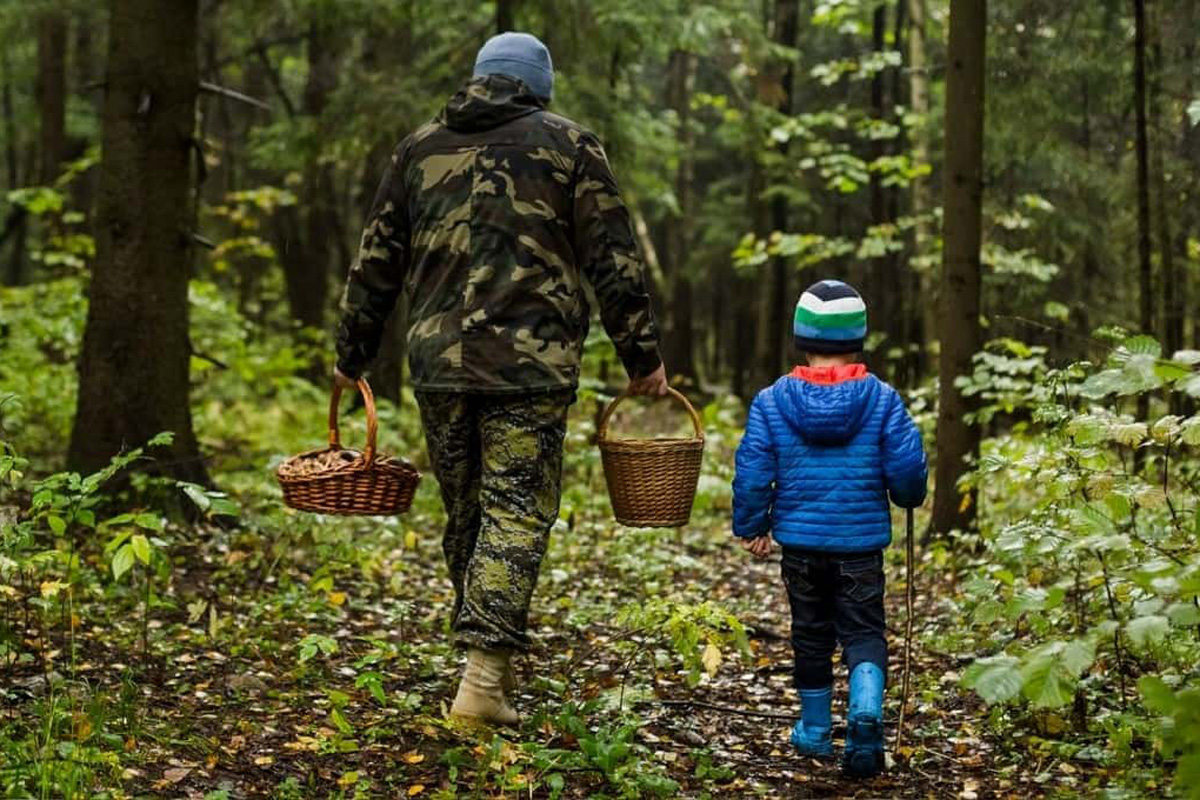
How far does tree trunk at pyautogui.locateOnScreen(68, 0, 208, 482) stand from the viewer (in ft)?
24.8

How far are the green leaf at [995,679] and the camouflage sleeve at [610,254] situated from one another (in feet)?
6.77

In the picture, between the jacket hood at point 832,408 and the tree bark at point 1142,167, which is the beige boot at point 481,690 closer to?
the jacket hood at point 832,408

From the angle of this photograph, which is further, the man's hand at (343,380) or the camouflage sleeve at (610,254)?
the man's hand at (343,380)

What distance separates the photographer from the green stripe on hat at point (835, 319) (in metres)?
4.50

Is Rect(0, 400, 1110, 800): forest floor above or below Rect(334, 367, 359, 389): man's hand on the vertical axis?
below


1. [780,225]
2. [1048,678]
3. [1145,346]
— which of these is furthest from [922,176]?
[1048,678]

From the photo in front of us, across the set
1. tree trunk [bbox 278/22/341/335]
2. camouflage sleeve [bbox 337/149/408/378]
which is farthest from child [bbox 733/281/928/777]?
tree trunk [bbox 278/22/341/335]

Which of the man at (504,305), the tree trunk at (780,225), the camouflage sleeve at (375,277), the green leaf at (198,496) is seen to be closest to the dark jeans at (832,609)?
the man at (504,305)

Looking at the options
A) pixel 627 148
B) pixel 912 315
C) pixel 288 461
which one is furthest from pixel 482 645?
pixel 912 315

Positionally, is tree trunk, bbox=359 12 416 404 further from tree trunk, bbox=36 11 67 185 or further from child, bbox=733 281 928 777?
child, bbox=733 281 928 777

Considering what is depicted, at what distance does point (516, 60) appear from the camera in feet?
16.1

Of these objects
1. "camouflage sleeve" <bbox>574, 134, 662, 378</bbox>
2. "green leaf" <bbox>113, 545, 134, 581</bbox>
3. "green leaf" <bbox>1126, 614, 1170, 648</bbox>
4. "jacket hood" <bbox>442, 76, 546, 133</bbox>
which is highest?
"jacket hood" <bbox>442, 76, 546, 133</bbox>

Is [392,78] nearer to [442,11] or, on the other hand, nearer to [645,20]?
[442,11]

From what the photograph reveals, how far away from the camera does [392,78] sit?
12625mm
